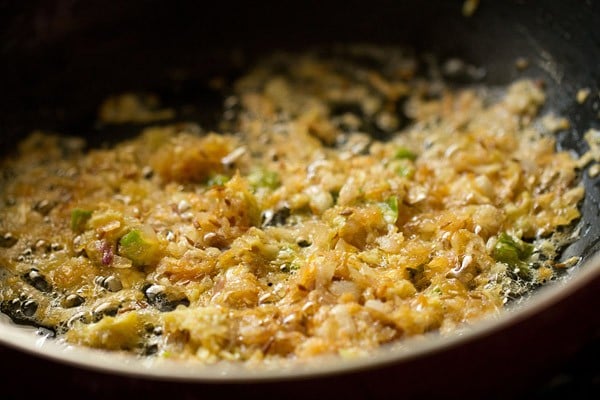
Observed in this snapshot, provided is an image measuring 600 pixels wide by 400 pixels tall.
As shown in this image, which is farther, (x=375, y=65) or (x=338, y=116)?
(x=375, y=65)

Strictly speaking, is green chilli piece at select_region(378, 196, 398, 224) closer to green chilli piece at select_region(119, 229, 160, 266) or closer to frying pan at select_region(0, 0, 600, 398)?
frying pan at select_region(0, 0, 600, 398)

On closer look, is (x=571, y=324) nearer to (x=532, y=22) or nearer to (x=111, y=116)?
(x=532, y=22)

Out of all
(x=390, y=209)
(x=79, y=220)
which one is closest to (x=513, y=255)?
(x=390, y=209)

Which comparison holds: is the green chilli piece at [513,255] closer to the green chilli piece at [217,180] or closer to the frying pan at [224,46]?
the frying pan at [224,46]

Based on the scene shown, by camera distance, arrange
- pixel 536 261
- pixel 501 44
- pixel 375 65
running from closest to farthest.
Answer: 1. pixel 536 261
2. pixel 501 44
3. pixel 375 65

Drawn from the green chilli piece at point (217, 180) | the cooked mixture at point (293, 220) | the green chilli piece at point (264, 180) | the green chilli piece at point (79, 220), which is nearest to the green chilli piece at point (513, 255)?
the cooked mixture at point (293, 220)

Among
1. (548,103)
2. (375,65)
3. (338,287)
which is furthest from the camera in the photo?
(375,65)

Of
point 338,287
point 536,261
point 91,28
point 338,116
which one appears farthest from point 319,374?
point 91,28
